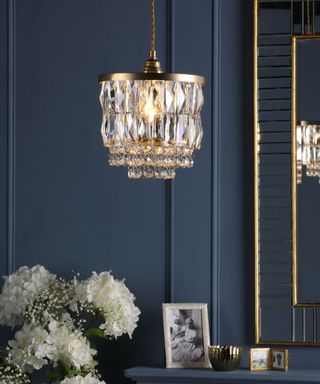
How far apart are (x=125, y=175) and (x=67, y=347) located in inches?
33.2

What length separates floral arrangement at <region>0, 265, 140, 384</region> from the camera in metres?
4.02

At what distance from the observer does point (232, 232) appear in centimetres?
435

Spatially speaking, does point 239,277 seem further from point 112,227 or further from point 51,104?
point 51,104

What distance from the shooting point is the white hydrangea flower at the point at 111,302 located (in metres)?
Answer: 4.08

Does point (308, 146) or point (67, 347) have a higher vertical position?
point (308, 146)

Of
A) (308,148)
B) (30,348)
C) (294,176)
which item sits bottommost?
(30,348)

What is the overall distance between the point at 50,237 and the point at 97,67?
78 centimetres

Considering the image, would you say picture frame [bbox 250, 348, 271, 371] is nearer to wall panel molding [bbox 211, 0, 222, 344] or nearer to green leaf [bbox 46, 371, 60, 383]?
wall panel molding [bbox 211, 0, 222, 344]

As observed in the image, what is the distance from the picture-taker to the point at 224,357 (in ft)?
13.5

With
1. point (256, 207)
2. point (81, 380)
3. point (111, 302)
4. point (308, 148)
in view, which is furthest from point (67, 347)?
point (308, 148)

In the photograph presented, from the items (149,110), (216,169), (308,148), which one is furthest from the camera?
(216,169)

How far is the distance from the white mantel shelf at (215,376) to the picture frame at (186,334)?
0.21 ft

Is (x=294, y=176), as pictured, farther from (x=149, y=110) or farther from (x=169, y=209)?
(x=149, y=110)

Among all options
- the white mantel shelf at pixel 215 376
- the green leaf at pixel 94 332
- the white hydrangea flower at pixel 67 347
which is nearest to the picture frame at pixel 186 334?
the white mantel shelf at pixel 215 376
